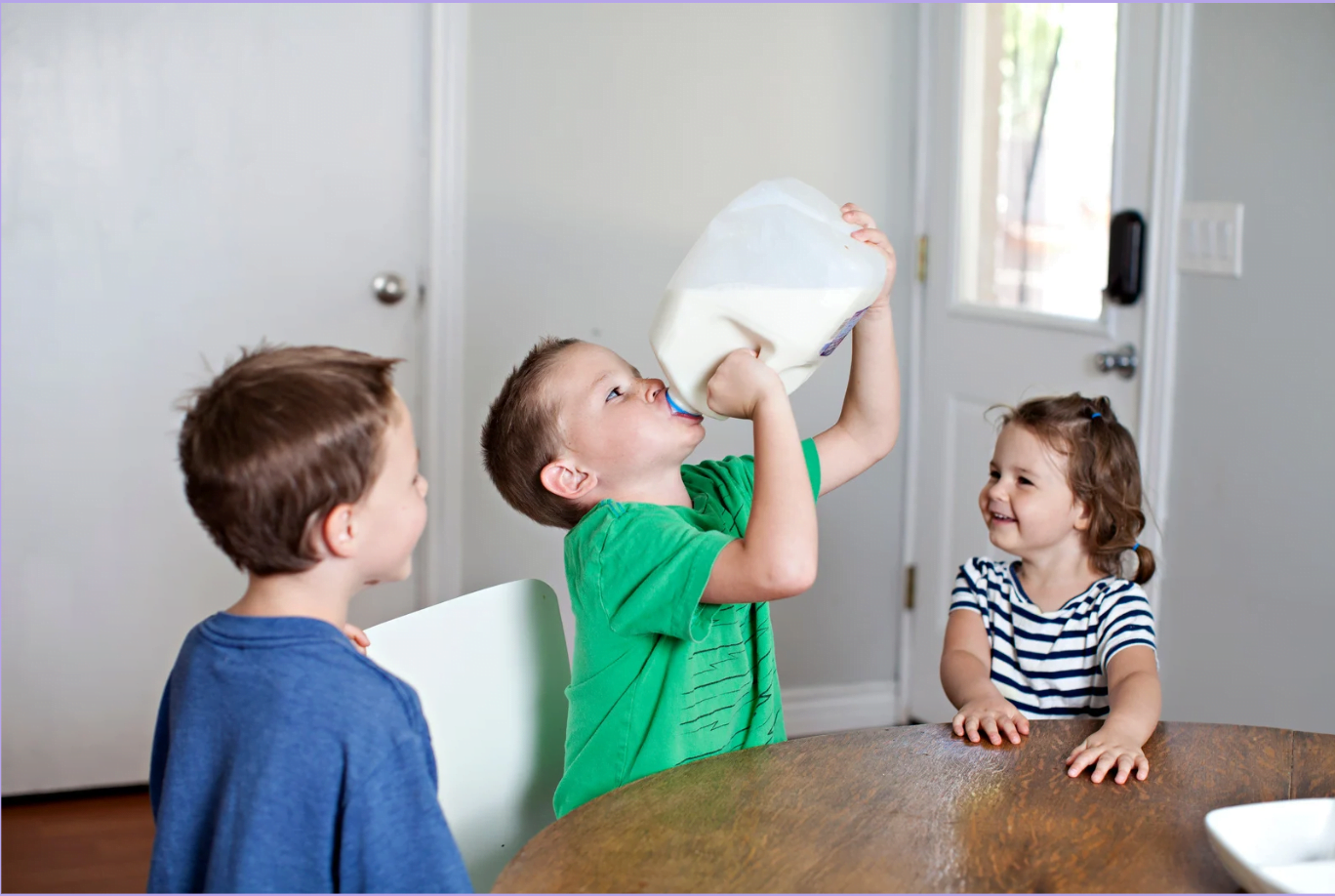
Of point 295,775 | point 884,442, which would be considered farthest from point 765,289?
point 295,775

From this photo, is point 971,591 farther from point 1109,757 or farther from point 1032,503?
point 1109,757

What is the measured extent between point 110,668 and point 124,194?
0.99m

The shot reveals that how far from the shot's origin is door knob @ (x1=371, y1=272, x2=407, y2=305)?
2617 mm

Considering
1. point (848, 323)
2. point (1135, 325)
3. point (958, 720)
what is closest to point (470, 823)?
point (958, 720)

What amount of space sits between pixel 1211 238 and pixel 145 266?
6.72 ft

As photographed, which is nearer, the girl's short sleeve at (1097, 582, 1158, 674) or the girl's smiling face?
the girl's short sleeve at (1097, 582, 1158, 674)

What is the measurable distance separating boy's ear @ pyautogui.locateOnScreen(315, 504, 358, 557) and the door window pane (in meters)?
1.84

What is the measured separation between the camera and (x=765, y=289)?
1.17 metres

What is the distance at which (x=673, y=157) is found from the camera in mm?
2723

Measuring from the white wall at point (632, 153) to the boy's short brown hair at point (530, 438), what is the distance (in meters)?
1.36

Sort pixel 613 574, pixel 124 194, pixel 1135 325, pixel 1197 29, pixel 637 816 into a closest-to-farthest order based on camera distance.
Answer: pixel 637 816 → pixel 613 574 → pixel 1197 29 → pixel 1135 325 → pixel 124 194

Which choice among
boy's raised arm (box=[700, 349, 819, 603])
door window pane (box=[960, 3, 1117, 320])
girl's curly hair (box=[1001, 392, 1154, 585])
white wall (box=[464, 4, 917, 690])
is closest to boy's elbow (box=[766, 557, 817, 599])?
boy's raised arm (box=[700, 349, 819, 603])

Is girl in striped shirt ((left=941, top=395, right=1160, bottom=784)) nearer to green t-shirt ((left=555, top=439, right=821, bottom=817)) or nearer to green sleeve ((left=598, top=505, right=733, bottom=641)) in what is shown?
green t-shirt ((left=555, top=439, right=821, bottom=817))

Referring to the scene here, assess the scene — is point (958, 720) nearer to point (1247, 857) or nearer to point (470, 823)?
point (1247, 857)
